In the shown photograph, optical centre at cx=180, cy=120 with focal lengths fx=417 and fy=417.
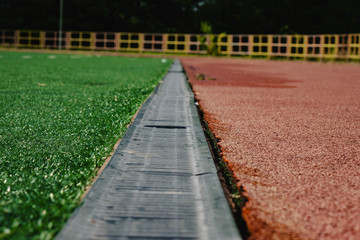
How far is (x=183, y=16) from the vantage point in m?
31.6

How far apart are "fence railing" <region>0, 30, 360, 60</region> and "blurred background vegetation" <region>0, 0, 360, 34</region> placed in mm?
1358

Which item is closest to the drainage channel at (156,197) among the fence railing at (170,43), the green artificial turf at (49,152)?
the green artificial turf at (49,152)

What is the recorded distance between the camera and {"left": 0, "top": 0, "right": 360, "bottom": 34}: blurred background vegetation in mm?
29156

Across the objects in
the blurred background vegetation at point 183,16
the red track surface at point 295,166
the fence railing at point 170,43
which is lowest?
the red track surface at point 295,166

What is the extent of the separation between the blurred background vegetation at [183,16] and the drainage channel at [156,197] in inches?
1119

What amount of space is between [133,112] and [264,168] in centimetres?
120

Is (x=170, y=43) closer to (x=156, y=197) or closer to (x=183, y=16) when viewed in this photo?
(x=183, y=16)

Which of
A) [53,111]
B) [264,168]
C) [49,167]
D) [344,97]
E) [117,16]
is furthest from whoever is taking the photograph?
[117,16]

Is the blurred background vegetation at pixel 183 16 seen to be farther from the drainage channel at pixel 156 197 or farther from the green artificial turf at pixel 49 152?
the drainage channel at pixel 156 197

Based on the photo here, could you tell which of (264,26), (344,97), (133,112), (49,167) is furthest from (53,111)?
(264,26)

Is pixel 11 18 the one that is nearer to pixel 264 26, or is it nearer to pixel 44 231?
pixel 264 26

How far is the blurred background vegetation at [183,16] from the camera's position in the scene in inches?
1148

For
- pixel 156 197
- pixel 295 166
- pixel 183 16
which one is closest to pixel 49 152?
pixel 156 197

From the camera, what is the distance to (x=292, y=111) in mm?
3311
